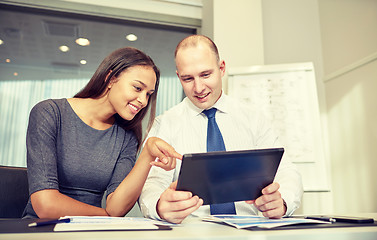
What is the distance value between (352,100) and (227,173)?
2001 millimetres

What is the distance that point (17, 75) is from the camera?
2.55 meters

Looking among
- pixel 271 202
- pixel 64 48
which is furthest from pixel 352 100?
pixel 64 48

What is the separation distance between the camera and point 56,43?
2.68 meters

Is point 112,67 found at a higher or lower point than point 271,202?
higher

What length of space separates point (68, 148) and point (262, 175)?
882 mm

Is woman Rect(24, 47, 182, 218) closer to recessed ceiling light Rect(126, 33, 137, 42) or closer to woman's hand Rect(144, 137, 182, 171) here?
woman's hand Rect(144, 137, 182, 171)

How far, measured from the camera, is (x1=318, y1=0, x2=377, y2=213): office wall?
216 centimetres

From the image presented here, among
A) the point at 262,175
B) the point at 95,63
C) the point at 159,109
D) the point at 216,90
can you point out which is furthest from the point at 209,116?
the point at 95,63

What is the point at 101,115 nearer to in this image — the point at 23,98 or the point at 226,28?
the point at 23,98

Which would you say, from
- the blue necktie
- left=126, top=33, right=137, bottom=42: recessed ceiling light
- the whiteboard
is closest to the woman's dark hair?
the blue necktie

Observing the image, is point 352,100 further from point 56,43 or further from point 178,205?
point 56,43

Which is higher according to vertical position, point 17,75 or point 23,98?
point 17,75

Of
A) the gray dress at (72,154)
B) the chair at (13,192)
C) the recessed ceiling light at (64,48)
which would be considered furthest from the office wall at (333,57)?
the chair at (13,192)

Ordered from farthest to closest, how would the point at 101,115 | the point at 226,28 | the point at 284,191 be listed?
the point at 226,28 < the point at 101,115 < the point at 284,191
